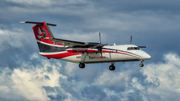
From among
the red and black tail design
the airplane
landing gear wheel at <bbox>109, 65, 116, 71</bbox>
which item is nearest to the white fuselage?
the airplane

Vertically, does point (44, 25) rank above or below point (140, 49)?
above

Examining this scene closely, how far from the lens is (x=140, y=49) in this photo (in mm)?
35344

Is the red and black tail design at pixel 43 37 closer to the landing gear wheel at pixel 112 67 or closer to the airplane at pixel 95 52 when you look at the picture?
the airplane at pixel 95 52

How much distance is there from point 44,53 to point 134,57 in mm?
15081

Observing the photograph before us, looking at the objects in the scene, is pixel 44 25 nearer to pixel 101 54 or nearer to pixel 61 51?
pixel 61 51

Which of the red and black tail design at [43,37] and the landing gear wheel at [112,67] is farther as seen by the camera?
the red and black tail design at [43,37]

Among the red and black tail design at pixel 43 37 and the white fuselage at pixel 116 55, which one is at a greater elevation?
the red and black tail design at pixel 43 37

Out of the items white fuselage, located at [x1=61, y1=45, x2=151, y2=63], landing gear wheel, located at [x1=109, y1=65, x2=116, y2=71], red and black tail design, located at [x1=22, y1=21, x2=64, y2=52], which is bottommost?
landing gear wheel, located at [x1=109, y1=65, x2=116, y2=71]

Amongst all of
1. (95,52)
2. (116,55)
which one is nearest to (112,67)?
(116,55)

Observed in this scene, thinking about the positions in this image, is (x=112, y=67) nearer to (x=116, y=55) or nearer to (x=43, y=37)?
(x=116, y=55)

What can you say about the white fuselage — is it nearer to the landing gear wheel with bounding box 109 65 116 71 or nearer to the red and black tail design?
the landing gear wheel with bounding box 109 65 116 71

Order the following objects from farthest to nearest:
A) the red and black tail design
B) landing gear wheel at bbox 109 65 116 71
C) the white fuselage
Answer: the red and black tail design → landing gear wheel at bbox 109 65 116 71 → the white fuselage

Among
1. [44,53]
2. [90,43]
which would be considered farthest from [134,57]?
[44,53]

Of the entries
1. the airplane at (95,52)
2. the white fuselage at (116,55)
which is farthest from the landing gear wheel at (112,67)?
the white fuselage at (116,55)
